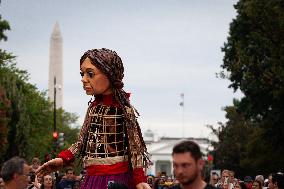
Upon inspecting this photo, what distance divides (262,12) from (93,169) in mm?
27653

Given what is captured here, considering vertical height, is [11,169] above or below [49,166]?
Answer: below

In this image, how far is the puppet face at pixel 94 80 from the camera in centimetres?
1089

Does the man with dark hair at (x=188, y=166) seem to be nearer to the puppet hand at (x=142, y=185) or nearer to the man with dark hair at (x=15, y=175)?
the man with dark hair at (x=15, y=175)

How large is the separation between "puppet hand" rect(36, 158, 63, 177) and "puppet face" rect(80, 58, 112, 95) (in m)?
0.96

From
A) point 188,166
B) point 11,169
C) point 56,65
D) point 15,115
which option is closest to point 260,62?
point 15,115

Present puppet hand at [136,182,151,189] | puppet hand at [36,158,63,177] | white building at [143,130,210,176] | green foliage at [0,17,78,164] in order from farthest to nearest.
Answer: white building at [143,130,210,176]
green foliage at [0,17,78,164]
puppet hand at [36,158,63,177]
puppet hand at [136,182,151,189]

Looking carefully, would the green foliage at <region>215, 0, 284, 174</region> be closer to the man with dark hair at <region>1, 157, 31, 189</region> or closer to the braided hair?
the braided hair

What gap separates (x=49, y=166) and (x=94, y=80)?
1224 millimetres

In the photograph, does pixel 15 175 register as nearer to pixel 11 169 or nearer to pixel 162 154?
pixel 11 169

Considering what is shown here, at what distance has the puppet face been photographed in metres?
10.9

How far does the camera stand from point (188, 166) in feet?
23.5

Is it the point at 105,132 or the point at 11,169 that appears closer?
the point at 11,169

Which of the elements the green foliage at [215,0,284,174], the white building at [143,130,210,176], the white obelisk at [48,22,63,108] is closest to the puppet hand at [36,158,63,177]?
the green foliage at [215,0,284,174]

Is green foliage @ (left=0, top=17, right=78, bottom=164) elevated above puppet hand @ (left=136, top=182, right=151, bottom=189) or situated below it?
above
